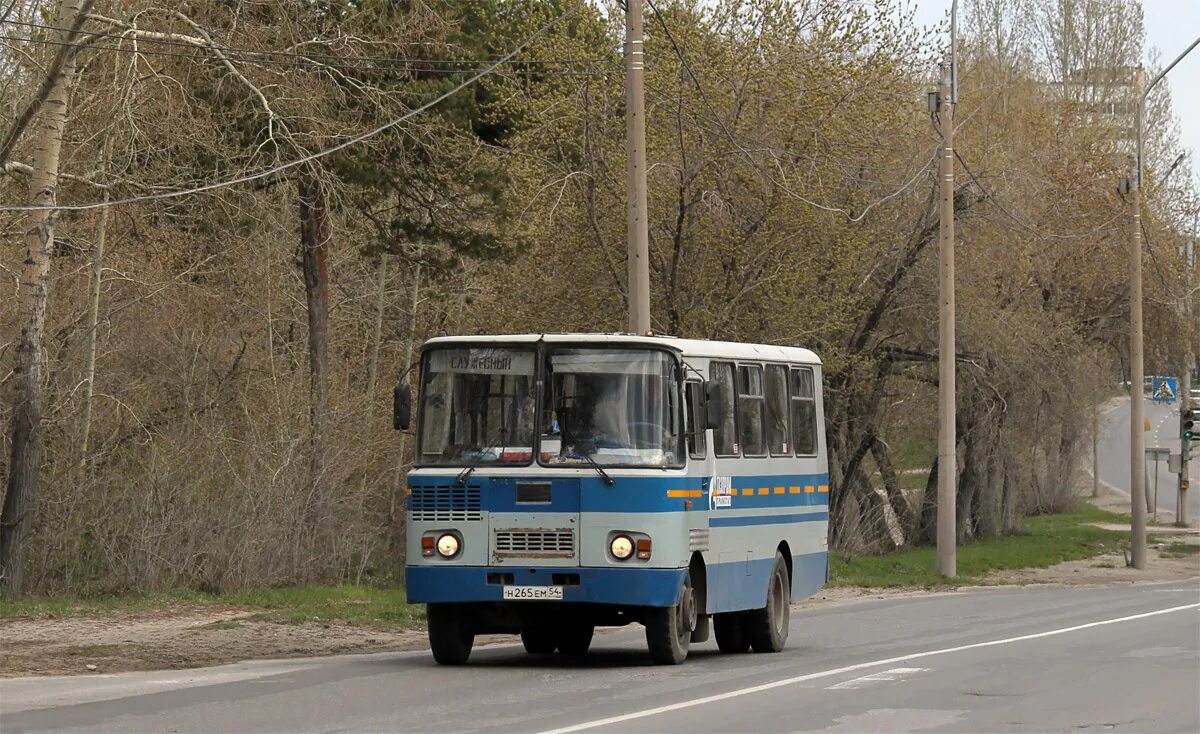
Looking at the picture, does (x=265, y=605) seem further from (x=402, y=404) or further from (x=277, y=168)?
(x=402, y=404)

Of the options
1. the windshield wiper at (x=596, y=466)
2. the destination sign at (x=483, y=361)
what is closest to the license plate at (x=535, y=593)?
the windshield wiper at (x=596, y=466)

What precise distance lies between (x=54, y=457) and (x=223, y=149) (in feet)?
17.2

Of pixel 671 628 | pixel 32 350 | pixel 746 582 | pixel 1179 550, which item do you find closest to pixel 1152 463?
pixel 1179 550

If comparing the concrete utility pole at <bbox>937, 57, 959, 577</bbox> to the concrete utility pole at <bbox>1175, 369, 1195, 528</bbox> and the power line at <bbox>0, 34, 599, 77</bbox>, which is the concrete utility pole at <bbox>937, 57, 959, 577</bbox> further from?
the concrete utility pole at <bbox>1175, 369, 1195, 528</bbox>

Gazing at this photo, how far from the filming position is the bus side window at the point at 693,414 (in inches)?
619

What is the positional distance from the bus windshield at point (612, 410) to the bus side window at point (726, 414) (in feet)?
3.29

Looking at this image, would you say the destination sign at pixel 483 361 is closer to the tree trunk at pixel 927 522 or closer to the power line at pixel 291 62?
the power line at pixel 291 62

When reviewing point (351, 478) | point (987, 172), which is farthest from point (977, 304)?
point (351, 478)

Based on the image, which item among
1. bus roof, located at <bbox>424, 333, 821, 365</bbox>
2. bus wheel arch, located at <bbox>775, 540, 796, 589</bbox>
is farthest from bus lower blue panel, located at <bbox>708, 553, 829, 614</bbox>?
bus roof, located at <bbox>424, 333, 821, 365</bbox>

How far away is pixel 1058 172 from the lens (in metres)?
44.8

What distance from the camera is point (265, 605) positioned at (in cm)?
2236

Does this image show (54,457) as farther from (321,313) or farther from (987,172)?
(987,172)

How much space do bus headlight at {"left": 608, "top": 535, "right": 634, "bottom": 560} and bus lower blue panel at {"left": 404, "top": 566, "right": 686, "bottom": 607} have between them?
116 millimetres

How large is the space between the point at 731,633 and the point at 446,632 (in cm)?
374
